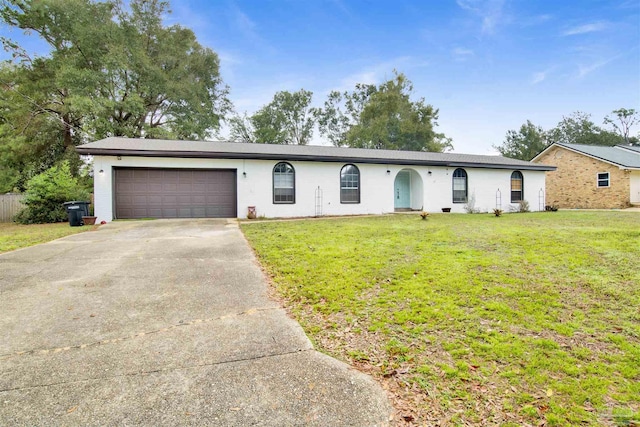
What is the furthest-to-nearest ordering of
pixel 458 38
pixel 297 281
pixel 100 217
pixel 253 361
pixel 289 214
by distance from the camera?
pixel 458 38, pixel 289 214, pixel 100 217, pixel 297 281, pixel 253 361

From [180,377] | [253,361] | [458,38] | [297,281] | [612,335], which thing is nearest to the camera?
[180,377]

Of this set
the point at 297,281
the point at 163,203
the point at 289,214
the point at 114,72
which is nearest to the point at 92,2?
the point at 114,72

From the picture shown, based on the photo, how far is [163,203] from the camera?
487 inches

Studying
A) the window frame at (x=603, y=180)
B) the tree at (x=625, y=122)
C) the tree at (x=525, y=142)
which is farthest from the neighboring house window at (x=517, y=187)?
the tree at (x=625, y=122)

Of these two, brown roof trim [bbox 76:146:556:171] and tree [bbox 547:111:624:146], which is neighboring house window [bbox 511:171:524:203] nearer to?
brown roof trim [bbox 76:146:556:171]

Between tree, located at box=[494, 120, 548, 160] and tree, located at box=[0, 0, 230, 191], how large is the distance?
36.6 m

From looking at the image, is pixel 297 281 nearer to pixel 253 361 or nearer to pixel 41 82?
pixel 253 361

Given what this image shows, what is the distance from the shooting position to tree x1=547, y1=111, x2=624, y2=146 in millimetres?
36966

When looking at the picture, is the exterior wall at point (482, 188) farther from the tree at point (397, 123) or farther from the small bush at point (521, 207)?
the tree at point (397, 123)

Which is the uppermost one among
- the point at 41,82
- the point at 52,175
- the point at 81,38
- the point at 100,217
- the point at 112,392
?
the point at 81,38

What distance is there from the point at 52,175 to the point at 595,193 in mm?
30297

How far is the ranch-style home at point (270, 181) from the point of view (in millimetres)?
11969

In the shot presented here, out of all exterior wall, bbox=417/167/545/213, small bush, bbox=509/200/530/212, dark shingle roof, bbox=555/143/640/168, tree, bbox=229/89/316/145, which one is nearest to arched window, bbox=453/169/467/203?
exterior wall, bbox=417/167/545/213

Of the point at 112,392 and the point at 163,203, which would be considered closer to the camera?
the point at 112,392
